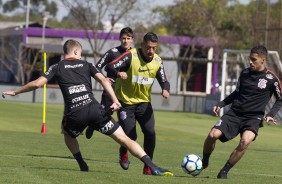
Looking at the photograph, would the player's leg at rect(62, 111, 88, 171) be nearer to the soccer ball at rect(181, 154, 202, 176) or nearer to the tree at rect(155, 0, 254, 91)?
the soccer ball at rect(181, 154, 202, 176)

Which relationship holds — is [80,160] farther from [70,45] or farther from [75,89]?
[70,45]

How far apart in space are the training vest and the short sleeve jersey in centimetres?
130

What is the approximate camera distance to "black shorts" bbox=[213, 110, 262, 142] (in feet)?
42.2

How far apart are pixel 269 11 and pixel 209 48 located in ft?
79.9

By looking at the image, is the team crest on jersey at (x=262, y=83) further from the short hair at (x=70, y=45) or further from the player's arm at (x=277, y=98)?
the short hair at (x=70, y=45)

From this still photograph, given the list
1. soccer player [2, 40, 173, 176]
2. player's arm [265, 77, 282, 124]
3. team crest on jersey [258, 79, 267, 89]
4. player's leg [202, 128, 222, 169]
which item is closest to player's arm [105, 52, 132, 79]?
soccer player [2, 40, 173, 176]

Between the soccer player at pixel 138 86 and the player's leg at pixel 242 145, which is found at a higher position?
the soccer player at pixel 138 86

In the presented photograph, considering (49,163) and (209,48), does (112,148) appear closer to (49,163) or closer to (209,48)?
(49,163)

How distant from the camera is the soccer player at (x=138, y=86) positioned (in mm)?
13359

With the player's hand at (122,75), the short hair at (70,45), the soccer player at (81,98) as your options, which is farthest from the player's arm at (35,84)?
the player's hand at (122,75)

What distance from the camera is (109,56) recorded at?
1521cm

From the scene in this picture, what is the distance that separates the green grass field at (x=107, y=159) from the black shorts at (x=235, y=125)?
0.67m

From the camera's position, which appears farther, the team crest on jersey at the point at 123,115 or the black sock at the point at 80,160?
the team crest on jersey at the point at 123,115

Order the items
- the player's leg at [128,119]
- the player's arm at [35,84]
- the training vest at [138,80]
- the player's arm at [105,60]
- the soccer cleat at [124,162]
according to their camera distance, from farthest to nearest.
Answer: the player's arm at [105,60] < the soccer cleat at [124,162] < the player's leg at [128,119] < the training vest at [138,80] < the player's arm at [35,84]
